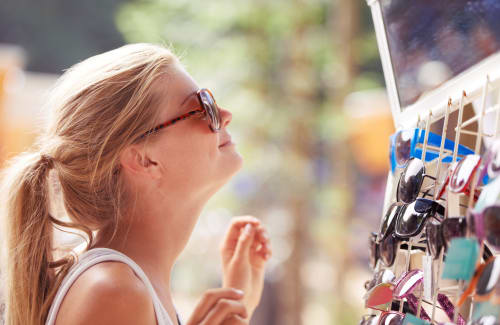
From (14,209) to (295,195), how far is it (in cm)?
292

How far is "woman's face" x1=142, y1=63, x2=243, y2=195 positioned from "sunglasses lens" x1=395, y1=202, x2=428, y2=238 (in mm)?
466

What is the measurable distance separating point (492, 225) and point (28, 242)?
886mm

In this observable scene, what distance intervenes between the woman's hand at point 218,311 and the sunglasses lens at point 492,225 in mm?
597

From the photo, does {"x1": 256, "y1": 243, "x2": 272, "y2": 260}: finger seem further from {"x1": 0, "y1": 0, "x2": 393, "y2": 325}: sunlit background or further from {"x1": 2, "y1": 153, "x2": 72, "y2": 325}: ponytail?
{"x1": 0, "y1": 0, "x2": 393, "y2": 325}: sunlit background

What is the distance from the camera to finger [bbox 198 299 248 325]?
41.6 inches

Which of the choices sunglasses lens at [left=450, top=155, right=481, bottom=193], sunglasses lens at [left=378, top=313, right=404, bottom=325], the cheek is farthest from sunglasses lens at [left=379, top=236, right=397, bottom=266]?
the cheek

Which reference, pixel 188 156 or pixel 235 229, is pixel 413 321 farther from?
pixel 235 229

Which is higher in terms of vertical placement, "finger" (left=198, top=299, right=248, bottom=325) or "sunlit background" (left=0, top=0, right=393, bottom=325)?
"sunlit background" (left=0, top=0, right=393, bottom=325)

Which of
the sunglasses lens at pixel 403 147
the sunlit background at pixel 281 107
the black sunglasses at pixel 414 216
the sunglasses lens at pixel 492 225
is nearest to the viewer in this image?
the sunglasses lens at pixel 492 225

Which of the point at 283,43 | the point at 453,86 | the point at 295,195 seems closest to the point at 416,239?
the point at 453,86

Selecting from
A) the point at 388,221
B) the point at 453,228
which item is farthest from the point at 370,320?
the point at 453,228

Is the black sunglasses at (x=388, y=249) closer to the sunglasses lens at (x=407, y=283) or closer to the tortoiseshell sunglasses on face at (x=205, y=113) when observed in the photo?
the sunglasses lens at (x=407, y=283)

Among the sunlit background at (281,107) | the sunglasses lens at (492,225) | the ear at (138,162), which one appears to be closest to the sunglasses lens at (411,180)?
the sunglasses lens at (492,225)

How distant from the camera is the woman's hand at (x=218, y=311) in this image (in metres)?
1.06
